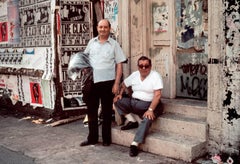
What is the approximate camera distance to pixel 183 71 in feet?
21.7

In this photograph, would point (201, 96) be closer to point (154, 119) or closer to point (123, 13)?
point (154, 119)

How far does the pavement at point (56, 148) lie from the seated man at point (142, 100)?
13.3 inches

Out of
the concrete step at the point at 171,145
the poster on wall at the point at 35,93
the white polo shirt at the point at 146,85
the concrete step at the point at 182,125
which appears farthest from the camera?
the poster on wall at the point at 35,93

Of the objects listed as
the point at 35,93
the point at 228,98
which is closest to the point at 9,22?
the point at 35,93

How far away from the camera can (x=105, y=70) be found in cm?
602

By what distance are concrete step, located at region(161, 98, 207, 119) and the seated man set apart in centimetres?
29

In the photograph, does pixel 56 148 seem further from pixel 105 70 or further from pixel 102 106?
pixel 105 70

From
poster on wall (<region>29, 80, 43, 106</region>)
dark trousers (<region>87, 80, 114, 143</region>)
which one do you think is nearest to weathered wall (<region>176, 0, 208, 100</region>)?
dark trousers (<region>87, 80, 114, 143</region>)

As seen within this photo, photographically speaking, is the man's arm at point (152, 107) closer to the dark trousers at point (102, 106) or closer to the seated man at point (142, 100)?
the seated man at point (142, 100)

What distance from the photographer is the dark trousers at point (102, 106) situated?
6.09 meters

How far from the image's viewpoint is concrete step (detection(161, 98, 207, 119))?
228 inches

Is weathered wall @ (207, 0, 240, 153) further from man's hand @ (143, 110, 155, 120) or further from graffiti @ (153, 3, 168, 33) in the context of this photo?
graffiti @ (153, 3, 168, 33)

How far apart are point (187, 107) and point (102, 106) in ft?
4.55

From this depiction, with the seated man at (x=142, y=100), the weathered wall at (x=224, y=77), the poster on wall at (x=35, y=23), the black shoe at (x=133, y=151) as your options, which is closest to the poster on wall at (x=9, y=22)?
the poster on wall at (x=35, y=23)
